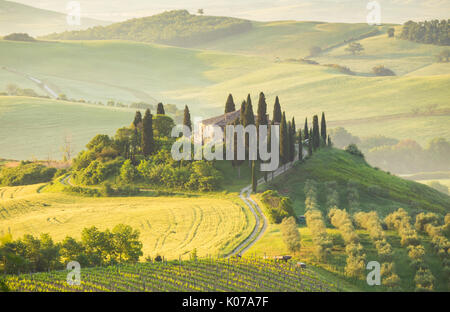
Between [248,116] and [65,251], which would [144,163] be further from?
[65,251]

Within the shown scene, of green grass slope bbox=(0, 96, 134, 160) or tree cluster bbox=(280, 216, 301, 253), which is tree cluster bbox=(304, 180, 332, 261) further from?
green grass slope bbox=(0, 96, 134, 160)

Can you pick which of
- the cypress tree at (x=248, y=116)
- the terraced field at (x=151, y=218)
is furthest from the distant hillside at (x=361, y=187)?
the cypress tree at (x=248, y=116)

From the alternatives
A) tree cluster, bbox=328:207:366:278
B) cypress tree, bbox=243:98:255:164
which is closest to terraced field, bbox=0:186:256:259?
tree cluster, bbox=328:207:366:278

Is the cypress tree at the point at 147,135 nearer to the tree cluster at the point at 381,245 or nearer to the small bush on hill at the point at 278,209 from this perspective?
the small bush on hill at the point at 278,209

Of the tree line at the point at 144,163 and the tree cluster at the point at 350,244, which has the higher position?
the tree line at the point at 144,163
